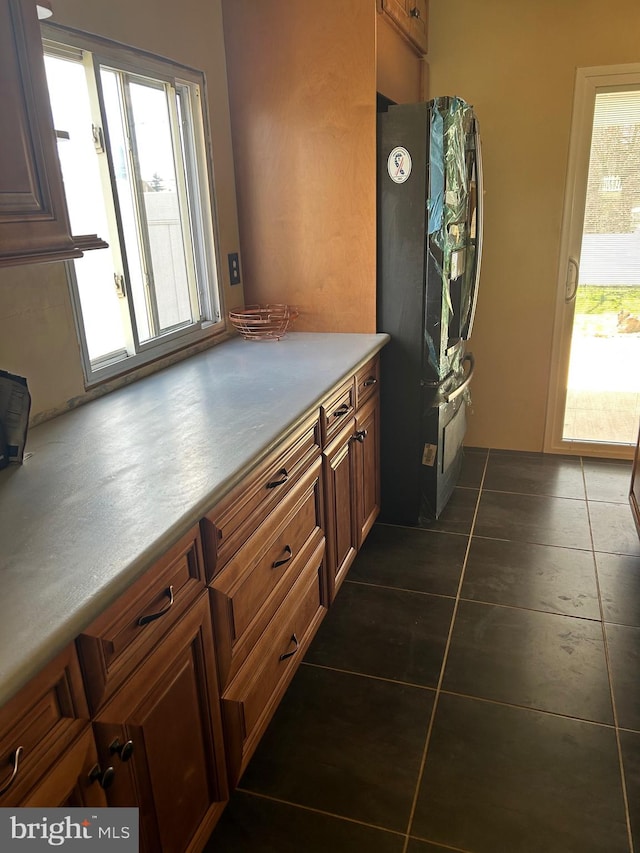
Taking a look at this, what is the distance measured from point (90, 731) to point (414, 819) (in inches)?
37.9

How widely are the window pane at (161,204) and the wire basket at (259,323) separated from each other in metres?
0.22

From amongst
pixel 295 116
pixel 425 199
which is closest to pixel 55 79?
pixel 295 116

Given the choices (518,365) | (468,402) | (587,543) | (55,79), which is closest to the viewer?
(55,79)

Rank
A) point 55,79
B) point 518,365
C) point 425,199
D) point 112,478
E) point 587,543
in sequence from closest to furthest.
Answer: point 112,478 < point 55,79 < point 425,199 < point 587,543 < point 518,365

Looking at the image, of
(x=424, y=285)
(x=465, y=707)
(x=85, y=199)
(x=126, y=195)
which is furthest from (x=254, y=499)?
(x=424, y=285)

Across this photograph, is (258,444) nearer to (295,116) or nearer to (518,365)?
(295,116)

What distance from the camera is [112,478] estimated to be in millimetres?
1400

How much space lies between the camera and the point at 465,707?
6.39ft

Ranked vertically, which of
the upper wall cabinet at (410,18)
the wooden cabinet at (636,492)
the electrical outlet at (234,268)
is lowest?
the wooden cabinet at (636,492)

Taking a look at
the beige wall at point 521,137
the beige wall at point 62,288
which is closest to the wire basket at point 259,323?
the beige wall at point 62,288

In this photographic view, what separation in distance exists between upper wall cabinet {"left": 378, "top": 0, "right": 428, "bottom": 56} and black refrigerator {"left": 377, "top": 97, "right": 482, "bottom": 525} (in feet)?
1.42

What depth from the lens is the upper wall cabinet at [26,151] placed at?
3.80 ft

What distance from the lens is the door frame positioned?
3193 millimetres
